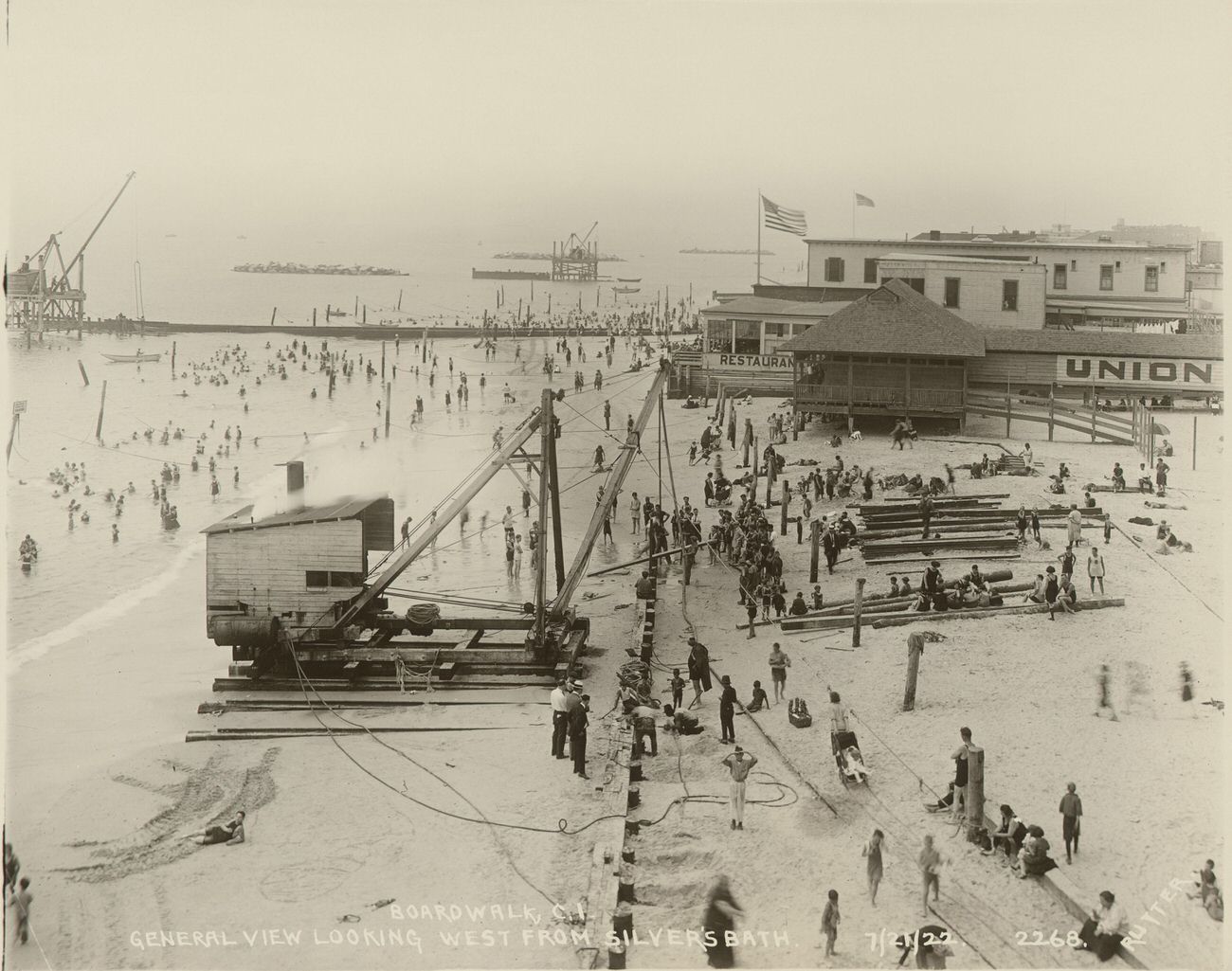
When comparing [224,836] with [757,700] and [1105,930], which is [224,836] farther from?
[1105,930]

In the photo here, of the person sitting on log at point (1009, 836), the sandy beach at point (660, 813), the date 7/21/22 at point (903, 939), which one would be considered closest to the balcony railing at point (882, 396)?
the sandy beach at point (660, 813)

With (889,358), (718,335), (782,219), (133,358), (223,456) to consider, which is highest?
(782,219)

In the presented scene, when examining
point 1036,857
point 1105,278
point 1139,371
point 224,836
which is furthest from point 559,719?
A: point 1105,278

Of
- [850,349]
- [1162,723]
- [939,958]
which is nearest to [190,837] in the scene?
[939,958]

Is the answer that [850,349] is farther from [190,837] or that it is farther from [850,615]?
[190,837]

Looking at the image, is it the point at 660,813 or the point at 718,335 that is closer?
the point at 660,813

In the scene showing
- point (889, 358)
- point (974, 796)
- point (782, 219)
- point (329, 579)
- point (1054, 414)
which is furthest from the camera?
point (782, 219)

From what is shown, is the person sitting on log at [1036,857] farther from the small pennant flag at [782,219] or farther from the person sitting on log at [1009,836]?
the small pennant flag at [782,219]
